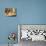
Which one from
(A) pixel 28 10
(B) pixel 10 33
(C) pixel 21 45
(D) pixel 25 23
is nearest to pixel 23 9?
(A) pixel 28 10

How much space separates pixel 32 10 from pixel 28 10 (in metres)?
0.09

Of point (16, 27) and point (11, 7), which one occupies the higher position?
point (11, 7)

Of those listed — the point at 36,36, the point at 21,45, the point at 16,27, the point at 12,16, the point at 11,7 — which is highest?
the point at 11,7

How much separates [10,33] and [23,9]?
60 cm

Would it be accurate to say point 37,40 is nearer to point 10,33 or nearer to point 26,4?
point 10,33

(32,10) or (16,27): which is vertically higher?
(32,10)

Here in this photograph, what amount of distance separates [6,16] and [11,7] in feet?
0.74

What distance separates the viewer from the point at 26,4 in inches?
122

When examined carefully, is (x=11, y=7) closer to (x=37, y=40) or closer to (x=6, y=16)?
(x=6, y=16)

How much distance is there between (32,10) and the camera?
309 cm

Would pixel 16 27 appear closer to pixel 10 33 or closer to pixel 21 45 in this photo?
pixel 10 33

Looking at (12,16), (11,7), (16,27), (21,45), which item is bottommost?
(21,45)

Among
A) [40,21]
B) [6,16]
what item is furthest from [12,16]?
[40,21]

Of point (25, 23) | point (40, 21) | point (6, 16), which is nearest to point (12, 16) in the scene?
point (6, 16)
